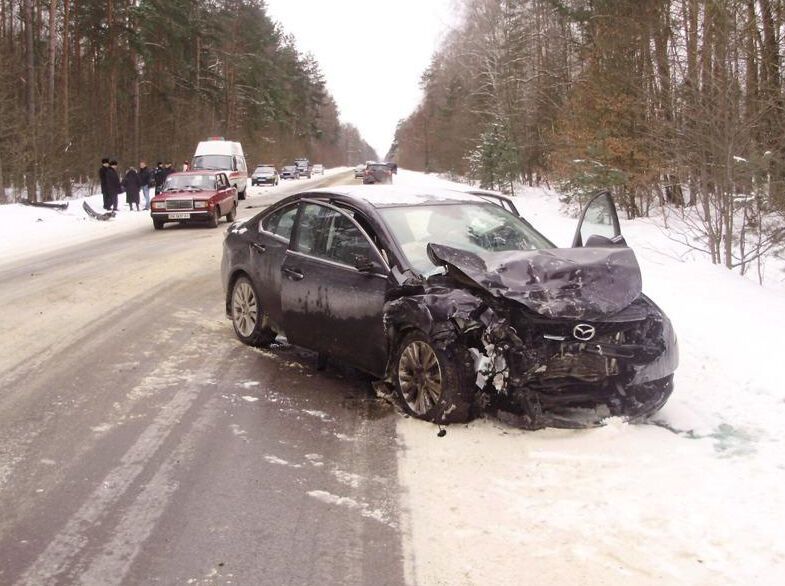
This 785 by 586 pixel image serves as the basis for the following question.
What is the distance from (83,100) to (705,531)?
36.5 m

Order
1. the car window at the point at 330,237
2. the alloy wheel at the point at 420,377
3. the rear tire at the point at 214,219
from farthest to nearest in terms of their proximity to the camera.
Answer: the rear tire at the point at 214,219 < the car window at the point at 330,237 < the alloy wheel at the point at 420,377

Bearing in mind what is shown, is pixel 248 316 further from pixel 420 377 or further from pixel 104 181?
pixel 104 181

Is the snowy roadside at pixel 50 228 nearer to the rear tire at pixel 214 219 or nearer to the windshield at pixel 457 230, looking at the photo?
the rear tire at pixel 214 219

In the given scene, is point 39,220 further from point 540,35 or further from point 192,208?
point 540,35

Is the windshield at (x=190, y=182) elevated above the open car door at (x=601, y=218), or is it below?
above

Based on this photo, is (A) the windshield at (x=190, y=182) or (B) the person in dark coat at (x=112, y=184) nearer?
(A) the windshield at (x=190, y=182)

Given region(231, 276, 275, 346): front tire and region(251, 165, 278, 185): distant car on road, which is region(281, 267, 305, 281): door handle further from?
region(251, 165, 278, 185): distant car on road

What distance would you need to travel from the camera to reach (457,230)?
550cm

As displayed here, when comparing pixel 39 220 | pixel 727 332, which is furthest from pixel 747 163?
pixel 39 220

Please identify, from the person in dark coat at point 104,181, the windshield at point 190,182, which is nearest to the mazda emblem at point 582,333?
the windshield at point 190,182

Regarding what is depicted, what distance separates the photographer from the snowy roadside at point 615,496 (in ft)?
9.71

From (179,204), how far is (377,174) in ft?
78.3

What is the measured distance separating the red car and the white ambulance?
8.66m

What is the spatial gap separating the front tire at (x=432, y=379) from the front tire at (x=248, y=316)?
2.04 metres
